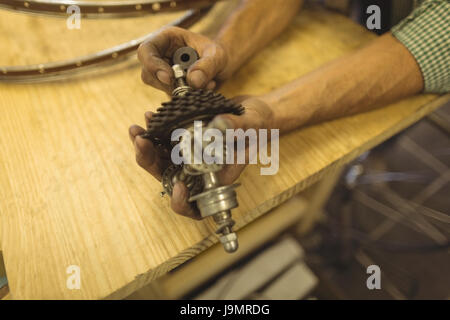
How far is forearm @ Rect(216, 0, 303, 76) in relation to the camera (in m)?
0.56

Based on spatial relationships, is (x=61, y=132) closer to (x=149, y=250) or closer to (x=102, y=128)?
(x=102, y=128)

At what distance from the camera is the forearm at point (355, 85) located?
1.65 ft

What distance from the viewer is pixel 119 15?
51cm

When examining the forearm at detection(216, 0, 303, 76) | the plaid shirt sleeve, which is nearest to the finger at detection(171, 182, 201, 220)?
the forearm at detection(216, 0, 303, 76)

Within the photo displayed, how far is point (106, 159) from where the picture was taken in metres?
0.46

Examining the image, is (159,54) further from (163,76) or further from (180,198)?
(180,198)

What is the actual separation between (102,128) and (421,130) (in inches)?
54.5

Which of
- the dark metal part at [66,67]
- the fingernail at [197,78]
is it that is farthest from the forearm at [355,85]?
the dark metal part at [66,67]

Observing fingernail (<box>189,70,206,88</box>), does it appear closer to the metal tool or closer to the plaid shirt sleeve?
the metal tool

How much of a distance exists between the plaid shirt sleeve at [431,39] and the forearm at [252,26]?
0.21 metres

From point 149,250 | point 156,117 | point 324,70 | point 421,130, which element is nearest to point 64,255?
point 149,250

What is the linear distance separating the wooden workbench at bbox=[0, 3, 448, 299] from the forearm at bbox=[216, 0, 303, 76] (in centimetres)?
2

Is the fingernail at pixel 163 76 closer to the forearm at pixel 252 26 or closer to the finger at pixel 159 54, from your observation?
the finger at pixel 159 54

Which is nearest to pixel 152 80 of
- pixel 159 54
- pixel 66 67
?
pixel 159 54
